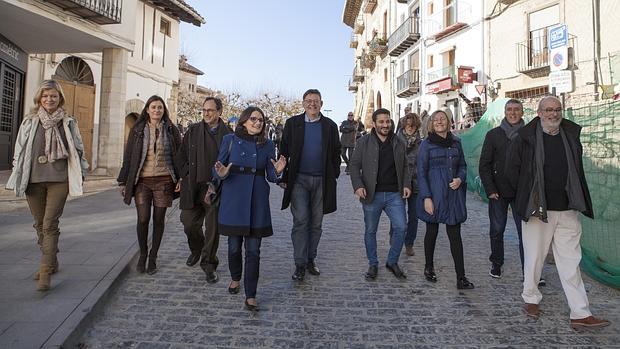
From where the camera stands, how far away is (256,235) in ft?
13.3

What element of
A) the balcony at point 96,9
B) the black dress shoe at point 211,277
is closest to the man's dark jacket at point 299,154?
the black dress shoe at point 211,277

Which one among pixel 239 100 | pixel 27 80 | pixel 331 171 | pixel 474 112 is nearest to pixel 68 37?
pixel 27 80

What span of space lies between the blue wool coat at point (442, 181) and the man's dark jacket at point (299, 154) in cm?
96

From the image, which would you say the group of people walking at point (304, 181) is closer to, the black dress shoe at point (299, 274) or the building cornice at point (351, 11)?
the black dress shoe at point (299, 274)

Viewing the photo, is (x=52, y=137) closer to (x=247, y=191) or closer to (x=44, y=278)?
(x=44, y=278)

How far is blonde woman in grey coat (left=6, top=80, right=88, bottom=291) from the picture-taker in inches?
163

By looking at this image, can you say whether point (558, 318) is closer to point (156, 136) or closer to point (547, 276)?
point (547, 276)

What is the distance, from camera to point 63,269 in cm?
481

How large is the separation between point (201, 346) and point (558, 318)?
296 centimetres

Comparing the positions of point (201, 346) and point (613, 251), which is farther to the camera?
point (613, 251)

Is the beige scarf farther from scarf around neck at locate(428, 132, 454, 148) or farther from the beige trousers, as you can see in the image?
scarf around neck at locate(428, 132, 454, 148)

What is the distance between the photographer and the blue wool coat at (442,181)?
4781 millimetres

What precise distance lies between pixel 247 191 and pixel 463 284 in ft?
7.92

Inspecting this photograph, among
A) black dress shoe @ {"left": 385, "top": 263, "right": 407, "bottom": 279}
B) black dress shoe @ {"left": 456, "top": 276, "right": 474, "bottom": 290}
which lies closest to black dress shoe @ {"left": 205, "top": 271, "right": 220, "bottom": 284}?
black dress shoe @ {"left": 385, "top": 263, "right": 407, "bottom": 279}
